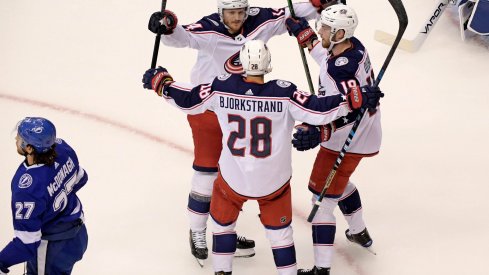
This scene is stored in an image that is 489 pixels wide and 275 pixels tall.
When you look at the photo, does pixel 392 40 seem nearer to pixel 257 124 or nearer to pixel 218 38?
pixel 218 38

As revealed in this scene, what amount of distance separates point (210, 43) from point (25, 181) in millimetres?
1321

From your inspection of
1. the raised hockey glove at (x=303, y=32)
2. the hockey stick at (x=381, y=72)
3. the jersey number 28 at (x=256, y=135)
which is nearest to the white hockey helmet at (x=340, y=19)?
the hockey stick at (x=381, y=72)

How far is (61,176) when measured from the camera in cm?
349

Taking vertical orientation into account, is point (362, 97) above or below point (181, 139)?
above

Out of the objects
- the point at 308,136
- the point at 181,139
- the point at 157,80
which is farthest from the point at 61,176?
the point at 181,139

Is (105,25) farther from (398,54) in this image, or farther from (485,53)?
(485,53)

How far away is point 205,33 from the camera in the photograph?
4195 millimetres

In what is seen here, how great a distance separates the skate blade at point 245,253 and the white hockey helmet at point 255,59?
1298 millimetres

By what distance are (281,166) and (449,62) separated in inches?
121

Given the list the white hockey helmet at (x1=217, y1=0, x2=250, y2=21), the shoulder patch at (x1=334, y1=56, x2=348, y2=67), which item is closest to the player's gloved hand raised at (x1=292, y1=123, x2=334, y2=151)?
the shoulder patch at (x1=334, y1=56, x2=348, y2=67)

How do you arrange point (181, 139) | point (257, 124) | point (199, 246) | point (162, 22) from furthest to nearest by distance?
point (181, 139), point (199, 246), point (162, 22), point (257, 124)

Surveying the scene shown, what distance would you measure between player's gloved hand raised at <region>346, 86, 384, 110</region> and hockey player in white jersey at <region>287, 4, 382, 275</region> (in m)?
0.07

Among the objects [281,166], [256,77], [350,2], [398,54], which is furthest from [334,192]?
[350,2]

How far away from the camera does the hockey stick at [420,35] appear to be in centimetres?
637
